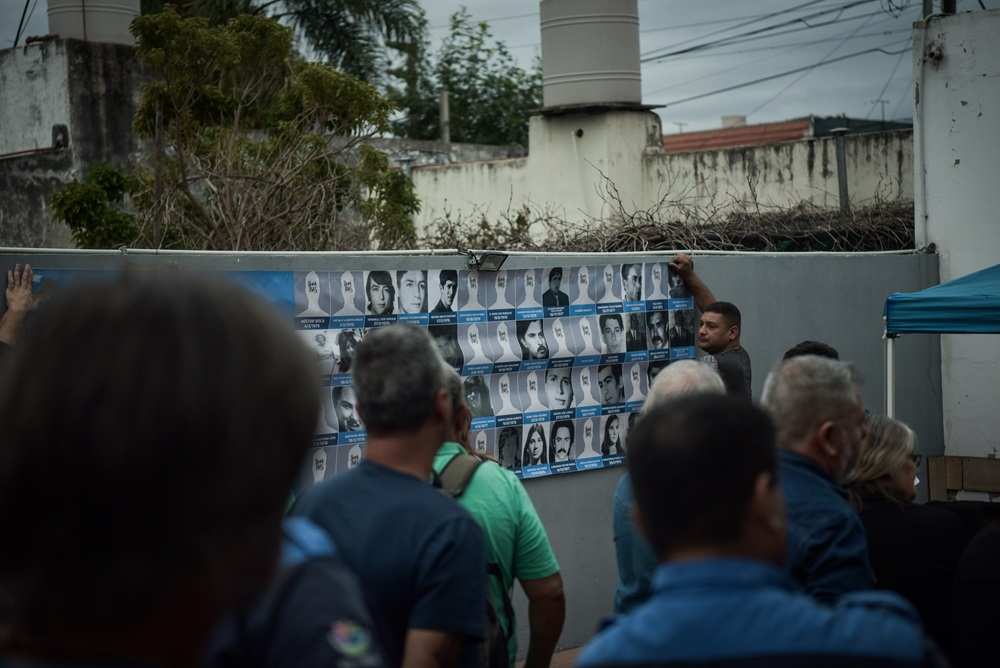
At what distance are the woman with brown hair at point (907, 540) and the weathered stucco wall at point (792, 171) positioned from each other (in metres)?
11.8

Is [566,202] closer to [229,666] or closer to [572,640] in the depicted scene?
[572,640]

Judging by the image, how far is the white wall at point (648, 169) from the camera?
17.2 meters

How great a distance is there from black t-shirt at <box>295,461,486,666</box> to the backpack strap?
800 millimetres

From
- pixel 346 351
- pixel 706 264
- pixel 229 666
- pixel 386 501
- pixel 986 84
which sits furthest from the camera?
pixel 986 84

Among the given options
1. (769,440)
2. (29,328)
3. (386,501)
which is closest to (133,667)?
(29,328)

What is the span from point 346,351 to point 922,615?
10.7 feet

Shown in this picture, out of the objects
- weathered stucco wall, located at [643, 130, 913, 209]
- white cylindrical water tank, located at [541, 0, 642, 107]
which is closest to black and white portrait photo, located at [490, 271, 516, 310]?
weathered stucco wall, located at [643, 130, 913, 209]

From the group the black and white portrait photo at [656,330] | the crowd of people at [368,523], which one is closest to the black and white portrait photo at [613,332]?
the black and white portrait photo at [656,330]

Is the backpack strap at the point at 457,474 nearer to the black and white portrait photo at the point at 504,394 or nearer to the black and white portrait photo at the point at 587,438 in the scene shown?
the black and white portrait photo at the point at 504,394

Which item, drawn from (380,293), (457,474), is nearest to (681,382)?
(457,474)

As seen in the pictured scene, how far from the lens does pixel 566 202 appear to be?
1934cm

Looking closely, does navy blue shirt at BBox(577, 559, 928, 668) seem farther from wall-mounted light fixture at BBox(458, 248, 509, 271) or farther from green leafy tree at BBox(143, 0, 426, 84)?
green leafy tree at BBox(143, 0, 426, 84)

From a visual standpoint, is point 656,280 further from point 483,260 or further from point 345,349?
point 345,349

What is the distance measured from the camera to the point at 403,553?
2699mm
